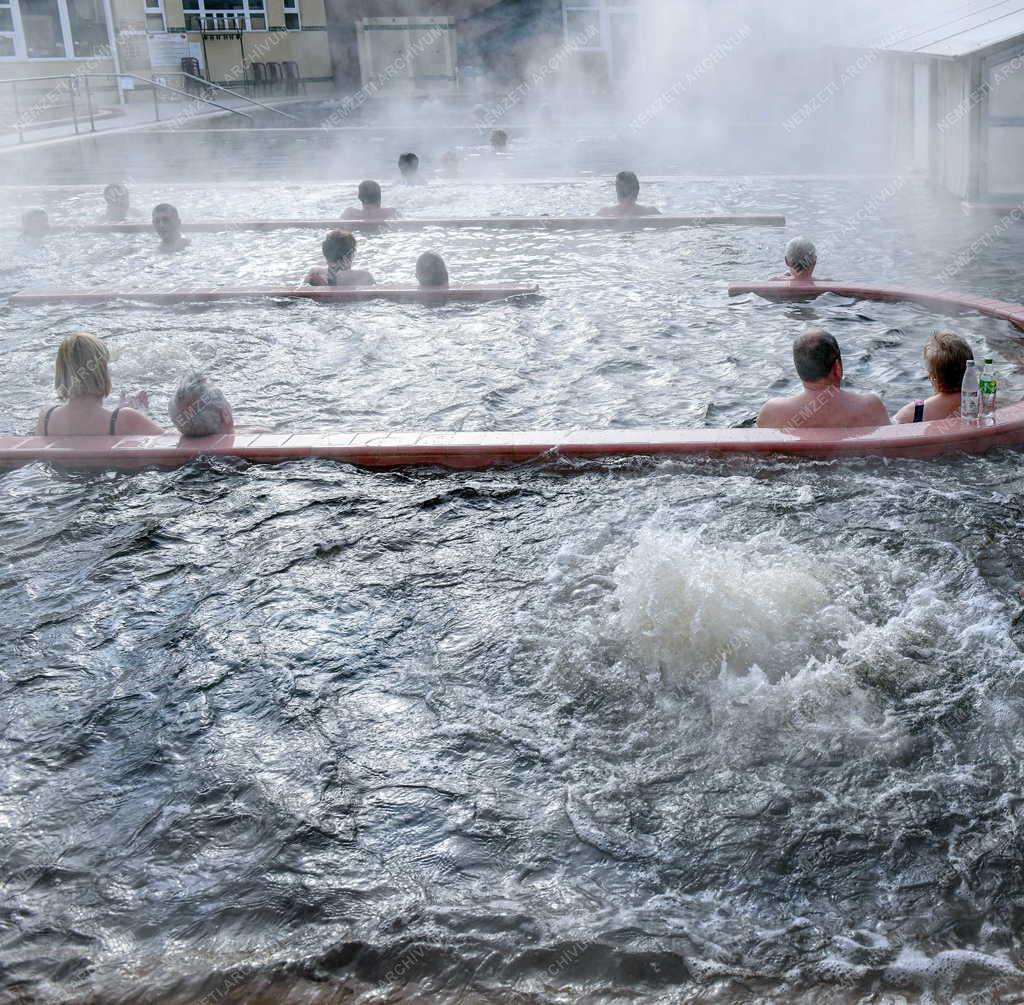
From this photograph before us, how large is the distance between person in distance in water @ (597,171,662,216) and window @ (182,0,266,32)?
79.1 ft

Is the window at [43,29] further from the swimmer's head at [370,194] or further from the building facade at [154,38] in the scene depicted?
the swimmer's head at [370,194]

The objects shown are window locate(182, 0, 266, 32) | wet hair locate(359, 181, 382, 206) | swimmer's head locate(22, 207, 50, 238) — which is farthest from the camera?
window locate(182, 0, 266, 32)

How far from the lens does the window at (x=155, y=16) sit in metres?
31.0

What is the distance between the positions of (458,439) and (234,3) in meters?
31.7

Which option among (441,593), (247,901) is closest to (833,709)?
(441,593)

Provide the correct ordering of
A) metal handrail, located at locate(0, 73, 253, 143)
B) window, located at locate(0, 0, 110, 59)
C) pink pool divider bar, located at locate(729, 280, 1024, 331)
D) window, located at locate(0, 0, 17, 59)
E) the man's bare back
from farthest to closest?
window, located at locate(0, 0, 110, 59)
window, located at locate(0, 0, 17, 59)
metal handrail, located at locate(0, 73, 253, 143)
pink pool divider bar, located at locate(729, 280, 1024, 331)
the man's bare back

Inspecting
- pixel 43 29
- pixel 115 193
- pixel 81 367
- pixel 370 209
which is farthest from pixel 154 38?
pixel 81 367

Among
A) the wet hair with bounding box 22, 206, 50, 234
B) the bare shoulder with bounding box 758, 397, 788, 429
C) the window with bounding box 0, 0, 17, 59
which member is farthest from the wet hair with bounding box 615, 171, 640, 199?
the window with bounding box 0, 0, 17, 59

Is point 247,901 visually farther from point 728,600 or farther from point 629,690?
point 728,600

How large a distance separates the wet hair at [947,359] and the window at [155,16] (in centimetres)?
3055

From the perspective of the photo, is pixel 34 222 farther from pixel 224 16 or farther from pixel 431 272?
pixel 224 16

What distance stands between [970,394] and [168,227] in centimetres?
930

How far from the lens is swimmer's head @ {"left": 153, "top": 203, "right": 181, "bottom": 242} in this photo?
39.7 feet

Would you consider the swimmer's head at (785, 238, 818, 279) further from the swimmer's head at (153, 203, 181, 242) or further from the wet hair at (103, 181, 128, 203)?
the wet hair at (103, 181, 128, 203)
